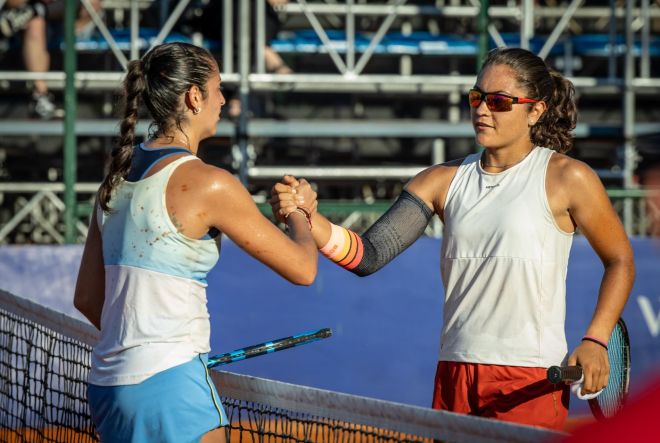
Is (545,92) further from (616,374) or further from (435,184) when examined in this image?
(616,374)

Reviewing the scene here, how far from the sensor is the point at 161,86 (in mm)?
3252

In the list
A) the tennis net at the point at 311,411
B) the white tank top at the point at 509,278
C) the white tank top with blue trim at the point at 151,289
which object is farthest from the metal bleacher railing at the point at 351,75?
the white tank top with blue trim at the point at 151,289

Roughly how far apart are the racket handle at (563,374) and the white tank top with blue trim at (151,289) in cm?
99

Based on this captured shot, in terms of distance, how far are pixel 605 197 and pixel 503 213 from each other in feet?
1.09

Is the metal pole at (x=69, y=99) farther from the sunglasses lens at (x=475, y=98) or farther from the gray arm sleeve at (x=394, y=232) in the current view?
the sunglasses lens at (x=475, y=98)

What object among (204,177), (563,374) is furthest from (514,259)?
(204,177)

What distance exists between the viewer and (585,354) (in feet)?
11.3

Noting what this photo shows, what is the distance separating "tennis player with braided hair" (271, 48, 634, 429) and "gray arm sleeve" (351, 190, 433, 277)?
10 cm

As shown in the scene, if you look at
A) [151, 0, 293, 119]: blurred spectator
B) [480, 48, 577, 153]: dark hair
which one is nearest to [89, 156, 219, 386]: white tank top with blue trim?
[480, 48, 577, 153]: dark hair

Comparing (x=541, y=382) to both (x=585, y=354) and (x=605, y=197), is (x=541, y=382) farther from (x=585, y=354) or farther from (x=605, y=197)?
(x=605, y=197)

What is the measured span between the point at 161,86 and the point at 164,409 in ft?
3.02

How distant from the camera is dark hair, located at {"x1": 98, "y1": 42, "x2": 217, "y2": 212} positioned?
3.24m

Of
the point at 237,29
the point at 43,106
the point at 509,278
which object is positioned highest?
the point at 237,29

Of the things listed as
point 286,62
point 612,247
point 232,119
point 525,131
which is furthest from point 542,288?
point 286,62
